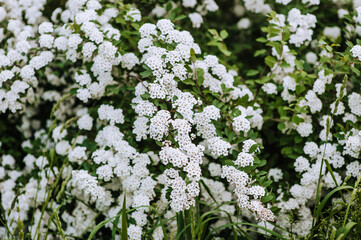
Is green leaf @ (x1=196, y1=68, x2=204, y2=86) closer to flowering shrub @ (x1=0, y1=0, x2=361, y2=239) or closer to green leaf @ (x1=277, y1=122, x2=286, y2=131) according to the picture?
flowering shrub @ (x1=0, y1=0, x2=361, y2=239)

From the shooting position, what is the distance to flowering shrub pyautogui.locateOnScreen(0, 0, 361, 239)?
2.34 m

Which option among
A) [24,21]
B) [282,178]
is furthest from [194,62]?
[24,21]

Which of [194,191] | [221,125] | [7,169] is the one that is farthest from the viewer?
[7,169]

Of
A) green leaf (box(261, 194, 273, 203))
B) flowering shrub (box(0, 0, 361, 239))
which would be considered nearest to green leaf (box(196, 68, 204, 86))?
flowering shrub (box(0, 0, 361, 239))

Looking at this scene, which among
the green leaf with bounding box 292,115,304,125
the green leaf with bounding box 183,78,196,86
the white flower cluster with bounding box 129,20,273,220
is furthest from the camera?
the green leaf with bounding box 292,115,304,125

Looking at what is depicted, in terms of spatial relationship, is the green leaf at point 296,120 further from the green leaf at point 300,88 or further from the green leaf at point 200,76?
the green leaf at point 200,76

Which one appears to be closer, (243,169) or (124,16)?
(243,169)

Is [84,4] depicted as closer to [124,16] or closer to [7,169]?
[124,16]

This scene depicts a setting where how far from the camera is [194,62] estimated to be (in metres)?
2.65

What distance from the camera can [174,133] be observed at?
2.28m

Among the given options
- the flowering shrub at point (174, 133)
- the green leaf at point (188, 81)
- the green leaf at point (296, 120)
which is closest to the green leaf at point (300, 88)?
the flowering shrub at point (174, 133)

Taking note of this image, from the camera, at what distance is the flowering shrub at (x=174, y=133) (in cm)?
234

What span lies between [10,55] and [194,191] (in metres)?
1.92

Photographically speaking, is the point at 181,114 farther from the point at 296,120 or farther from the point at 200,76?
the point at 296,120
